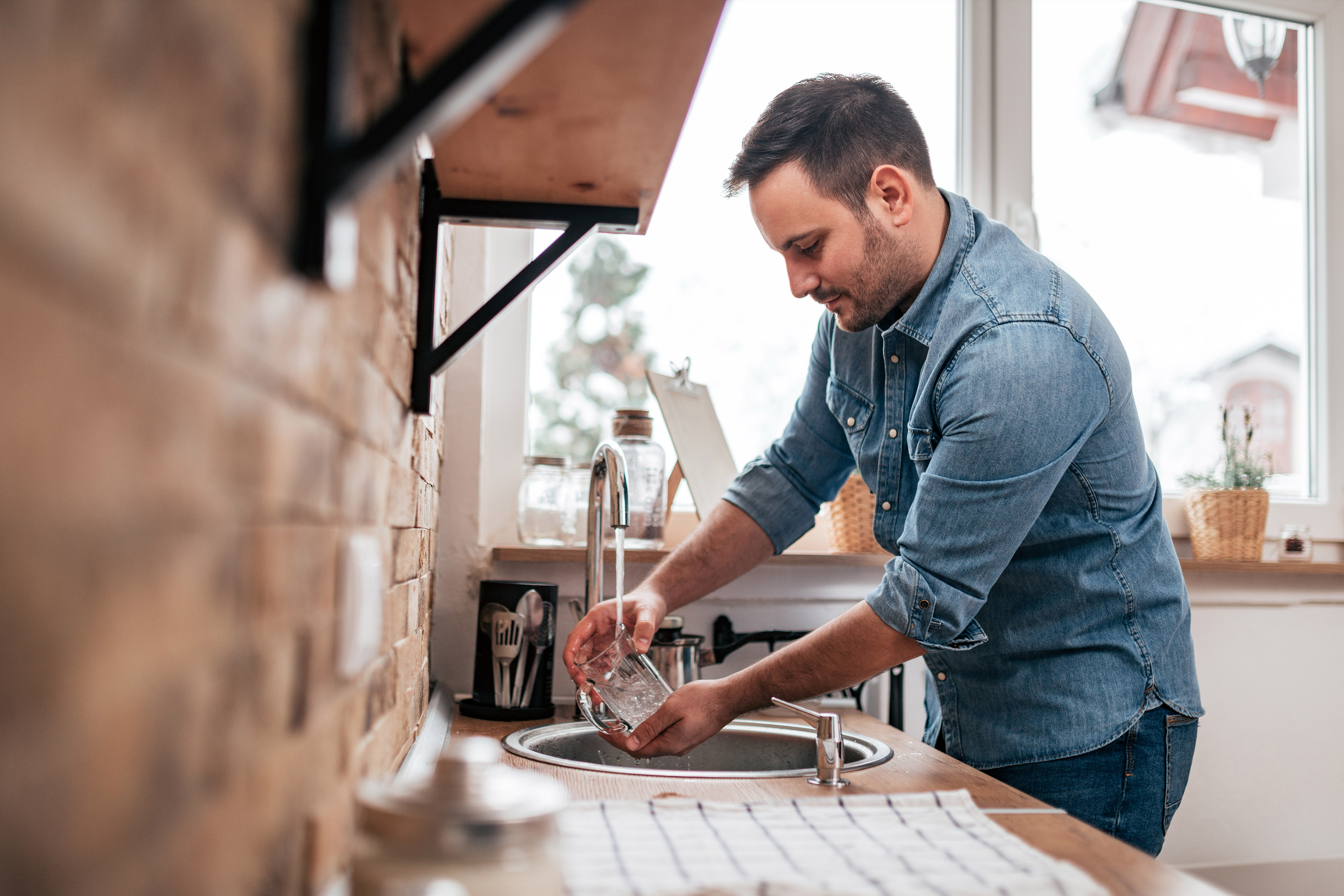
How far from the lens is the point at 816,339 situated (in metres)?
1.71

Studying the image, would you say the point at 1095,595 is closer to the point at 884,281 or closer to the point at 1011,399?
the point at 1011,399

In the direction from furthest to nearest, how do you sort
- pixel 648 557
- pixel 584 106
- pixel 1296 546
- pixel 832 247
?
pixel 1296 546
pixel 648 557
pixel 832 247
pixel 584 106

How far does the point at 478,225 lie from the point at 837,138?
55cm

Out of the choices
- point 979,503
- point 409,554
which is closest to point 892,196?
point 979,503

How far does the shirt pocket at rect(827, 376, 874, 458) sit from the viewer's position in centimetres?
154

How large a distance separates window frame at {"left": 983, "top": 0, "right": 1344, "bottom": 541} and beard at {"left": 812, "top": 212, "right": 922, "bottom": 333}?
999mm

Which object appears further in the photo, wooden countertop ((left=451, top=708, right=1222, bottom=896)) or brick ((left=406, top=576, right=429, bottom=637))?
brick ((left=406, top=576, right=429, bottom=637))

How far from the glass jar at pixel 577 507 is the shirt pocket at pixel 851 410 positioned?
51 centimetres

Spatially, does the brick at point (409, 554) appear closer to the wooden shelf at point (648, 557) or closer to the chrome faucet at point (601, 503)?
the chrome faucet at point (601, 503)

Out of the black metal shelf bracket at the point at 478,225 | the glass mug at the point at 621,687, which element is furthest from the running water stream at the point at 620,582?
the black metal shelf bracket at the point at 478,225

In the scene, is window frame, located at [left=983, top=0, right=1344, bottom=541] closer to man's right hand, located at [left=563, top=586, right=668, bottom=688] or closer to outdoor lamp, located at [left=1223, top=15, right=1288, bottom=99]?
outdoor lamp, located at [left=1223, top=15, right=1288, bottom=99]

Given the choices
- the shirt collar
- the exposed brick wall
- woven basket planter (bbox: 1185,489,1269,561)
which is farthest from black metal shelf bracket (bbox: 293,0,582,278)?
woven basket planter (bbox: 1185,489,1269,561)

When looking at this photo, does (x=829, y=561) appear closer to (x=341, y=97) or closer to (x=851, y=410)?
(x=851, y=410)

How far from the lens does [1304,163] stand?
254 centimetres
